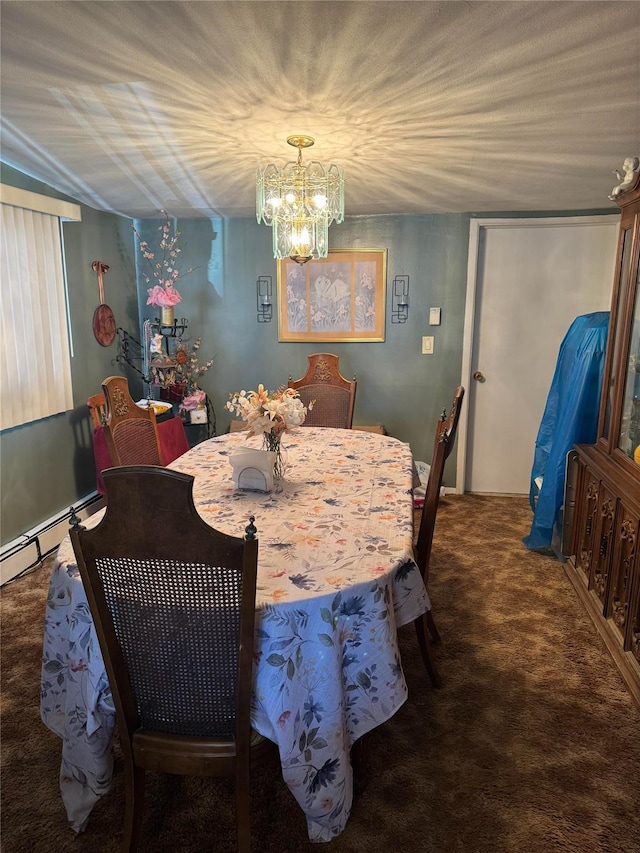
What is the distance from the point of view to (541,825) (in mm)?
1608

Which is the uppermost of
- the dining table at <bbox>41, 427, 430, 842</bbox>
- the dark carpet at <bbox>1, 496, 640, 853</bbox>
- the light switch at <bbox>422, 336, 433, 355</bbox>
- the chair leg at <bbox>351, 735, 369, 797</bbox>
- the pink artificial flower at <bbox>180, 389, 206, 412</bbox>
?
the light switch at <bbox>422, 336, 433, 355</bbox>

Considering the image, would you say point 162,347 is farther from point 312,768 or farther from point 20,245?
point 312,768

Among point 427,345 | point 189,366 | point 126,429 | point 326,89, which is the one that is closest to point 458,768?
point 126,429

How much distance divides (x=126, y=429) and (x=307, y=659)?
157 cm

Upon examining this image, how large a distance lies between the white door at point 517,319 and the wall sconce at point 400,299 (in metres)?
0.43

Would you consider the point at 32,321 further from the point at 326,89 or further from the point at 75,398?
the point at 326,89

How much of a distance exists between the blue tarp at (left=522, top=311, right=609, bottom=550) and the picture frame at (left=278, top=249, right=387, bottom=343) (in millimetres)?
1302

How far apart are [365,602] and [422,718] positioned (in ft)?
2.81

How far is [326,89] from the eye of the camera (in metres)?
1.78

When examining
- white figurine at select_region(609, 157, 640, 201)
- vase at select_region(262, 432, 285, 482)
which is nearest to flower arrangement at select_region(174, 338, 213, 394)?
vase at select_region(262, 432, 285, 482)

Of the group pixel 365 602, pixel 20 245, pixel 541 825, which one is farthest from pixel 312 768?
pixel 20 245

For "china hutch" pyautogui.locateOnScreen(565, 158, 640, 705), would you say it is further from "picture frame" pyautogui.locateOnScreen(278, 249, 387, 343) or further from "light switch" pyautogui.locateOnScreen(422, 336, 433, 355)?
"picture frame" pyautogui.locateOnScreen(278, 249, 387, 343)

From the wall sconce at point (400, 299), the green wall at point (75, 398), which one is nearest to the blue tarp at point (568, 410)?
the wall sconce at point (400, 299)

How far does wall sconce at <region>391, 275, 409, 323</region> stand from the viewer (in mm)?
4074
